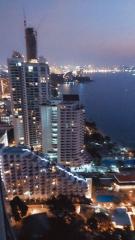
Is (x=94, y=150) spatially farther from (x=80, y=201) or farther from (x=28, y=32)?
(x=28, y=32)

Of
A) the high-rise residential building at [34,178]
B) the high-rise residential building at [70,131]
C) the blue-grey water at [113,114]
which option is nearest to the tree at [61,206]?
the high-rise residential building at [34,178]

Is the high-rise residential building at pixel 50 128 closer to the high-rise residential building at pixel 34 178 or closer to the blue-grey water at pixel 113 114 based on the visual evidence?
the high-rise residential building at pixel 34 178

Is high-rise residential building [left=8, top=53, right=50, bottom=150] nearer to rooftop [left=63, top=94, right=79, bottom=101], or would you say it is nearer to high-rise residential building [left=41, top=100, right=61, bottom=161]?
high-rise residential building [left=41, top=100, right=61, bottom=161]

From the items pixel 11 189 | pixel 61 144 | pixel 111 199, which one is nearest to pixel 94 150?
pixel 61 144

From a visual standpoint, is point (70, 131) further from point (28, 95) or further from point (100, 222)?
point (100, 222)

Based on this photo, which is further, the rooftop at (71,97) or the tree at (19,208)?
the rooftop at (71,97)

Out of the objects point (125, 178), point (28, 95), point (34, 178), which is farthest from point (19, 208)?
point (28, 95)
